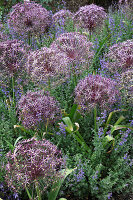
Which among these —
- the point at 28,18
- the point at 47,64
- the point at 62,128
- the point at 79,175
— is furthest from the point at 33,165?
the point at 28,18

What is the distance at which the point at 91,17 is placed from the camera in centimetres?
386

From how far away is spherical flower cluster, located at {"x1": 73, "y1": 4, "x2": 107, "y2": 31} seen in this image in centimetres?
388

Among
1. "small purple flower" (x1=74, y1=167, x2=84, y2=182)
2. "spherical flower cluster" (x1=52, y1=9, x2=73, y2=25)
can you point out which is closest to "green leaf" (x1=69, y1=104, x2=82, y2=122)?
"small purple flower" (x1=74, y1=167, x2=84, y2=182)

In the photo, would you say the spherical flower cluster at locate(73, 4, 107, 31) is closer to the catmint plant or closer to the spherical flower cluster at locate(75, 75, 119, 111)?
the catmint plant

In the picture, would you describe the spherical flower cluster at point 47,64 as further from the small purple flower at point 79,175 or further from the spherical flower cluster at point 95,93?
the small purple flower at point 79,175

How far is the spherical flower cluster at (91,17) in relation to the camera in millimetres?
3879

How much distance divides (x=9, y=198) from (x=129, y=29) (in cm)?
442

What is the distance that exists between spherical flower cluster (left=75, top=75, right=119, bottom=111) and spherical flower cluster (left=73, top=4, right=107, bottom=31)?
60.0 inches

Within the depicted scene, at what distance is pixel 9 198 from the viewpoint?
100 inches

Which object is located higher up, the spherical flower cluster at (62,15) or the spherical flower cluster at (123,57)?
the spherical flower cluster at (62,15)

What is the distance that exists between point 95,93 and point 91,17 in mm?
1751

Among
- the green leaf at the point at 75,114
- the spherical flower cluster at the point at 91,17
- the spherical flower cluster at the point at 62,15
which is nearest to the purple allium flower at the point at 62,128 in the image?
the green leaf at the point at 75,114

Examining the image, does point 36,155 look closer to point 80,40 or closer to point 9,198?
point 9,198

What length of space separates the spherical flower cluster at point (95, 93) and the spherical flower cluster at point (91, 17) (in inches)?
60.0
